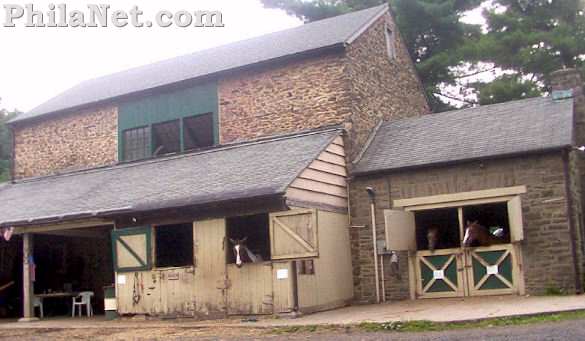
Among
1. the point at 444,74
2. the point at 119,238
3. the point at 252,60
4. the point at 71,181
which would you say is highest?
the point at 444,74

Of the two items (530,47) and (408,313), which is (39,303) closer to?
(408,313)

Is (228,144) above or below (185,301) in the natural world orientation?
above

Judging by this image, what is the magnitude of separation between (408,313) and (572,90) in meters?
7.64

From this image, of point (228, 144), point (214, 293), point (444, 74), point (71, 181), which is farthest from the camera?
point (444, 74)

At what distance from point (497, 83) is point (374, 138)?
10157mm

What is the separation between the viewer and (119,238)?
15.5 metres

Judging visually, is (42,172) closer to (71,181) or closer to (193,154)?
(71,181)

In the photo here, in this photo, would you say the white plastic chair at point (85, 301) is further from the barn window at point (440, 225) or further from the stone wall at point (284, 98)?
the barn window at point (440, 225)

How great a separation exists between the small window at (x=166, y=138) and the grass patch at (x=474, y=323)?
10298 mm

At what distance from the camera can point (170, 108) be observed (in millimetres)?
20094

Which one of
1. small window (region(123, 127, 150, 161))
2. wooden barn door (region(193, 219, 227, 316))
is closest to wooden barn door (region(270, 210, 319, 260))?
wooden barn door (region(193, 219, 227, 316))

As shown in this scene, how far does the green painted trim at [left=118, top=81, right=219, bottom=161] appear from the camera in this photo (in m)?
19.4

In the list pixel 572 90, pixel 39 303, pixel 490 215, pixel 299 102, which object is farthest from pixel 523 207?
pixel 39 303

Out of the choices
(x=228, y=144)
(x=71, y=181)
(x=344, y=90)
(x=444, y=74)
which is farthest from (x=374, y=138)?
(x=444, y=74)
